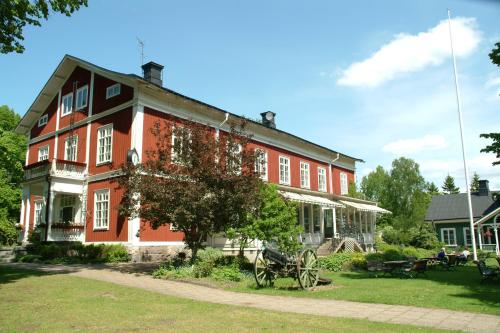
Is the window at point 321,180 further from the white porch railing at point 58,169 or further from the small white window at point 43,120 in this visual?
the small white window at point 43,120

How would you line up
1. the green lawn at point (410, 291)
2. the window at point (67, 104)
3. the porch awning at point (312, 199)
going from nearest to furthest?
the green lawn at point (410, 291)
the window at point (67, 104)
the porch awning at point (312, 199)

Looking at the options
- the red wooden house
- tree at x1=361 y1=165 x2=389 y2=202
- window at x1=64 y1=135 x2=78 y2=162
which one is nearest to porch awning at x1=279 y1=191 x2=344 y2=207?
the red wooden house

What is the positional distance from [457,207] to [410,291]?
105ft

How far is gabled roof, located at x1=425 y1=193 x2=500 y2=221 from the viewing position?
38.5 meters

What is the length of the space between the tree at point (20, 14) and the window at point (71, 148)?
10.6m

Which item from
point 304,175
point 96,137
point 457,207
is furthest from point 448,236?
point 96,137

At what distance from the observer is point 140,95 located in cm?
1978

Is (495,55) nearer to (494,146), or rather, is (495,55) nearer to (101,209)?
(494,146)

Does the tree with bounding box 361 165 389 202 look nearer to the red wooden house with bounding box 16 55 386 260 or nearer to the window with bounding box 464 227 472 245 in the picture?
the window with bounding box 464 227 472 245

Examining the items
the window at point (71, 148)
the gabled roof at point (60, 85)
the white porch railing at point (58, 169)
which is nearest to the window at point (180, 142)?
the gabled roof at point (60, 85)

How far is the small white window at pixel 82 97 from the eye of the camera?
23484 millimetres

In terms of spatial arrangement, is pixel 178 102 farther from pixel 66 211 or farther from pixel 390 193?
pixel 390 193

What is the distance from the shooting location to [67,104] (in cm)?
2500

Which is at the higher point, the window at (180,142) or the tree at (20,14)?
the tree at (20,14)
